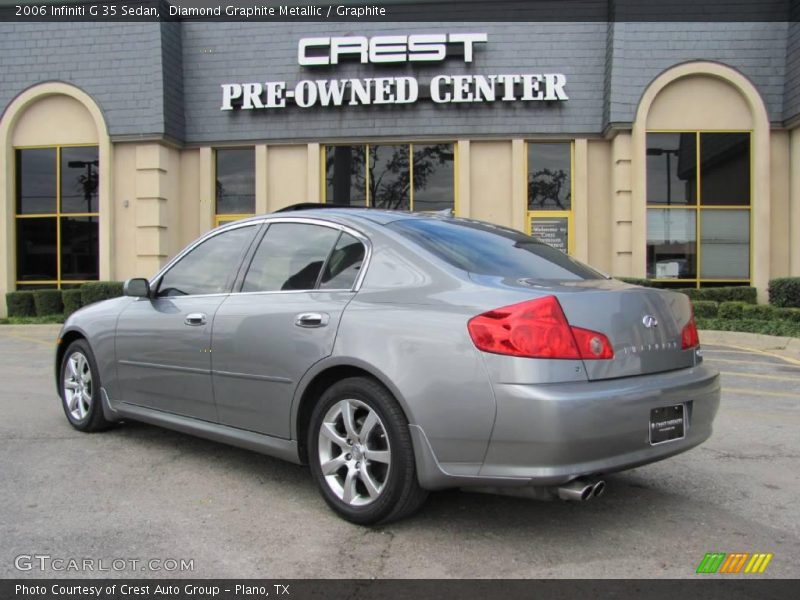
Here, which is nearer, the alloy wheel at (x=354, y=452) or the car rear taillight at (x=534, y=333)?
the car rear taillight at (x=534, y=333)

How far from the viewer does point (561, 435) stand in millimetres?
2992

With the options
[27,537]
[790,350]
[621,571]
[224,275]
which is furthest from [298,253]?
[790,350]

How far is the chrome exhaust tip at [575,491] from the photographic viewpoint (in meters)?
3.11

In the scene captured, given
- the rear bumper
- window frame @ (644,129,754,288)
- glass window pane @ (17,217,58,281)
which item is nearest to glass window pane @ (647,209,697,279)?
window frame @ (644,129,754,288)

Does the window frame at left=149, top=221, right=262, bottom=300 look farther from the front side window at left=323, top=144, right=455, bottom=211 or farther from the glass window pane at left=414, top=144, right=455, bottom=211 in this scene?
the glass window pane at left=414, top=144, right=455, bottom=211

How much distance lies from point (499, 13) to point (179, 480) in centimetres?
1414

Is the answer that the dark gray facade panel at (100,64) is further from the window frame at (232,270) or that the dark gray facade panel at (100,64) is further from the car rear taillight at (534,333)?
the car rear taillight at (534,333)

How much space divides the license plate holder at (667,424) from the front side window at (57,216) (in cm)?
1574

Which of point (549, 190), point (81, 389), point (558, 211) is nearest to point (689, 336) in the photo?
point (81, 389)

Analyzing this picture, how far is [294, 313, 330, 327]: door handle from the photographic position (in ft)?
12.2

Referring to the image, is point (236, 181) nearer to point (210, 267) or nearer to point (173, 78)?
point (173, 78)

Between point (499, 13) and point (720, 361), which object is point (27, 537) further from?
point (499, 13)

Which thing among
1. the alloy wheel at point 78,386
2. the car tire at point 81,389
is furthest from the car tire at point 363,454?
the alloy wheel at point 78,386
